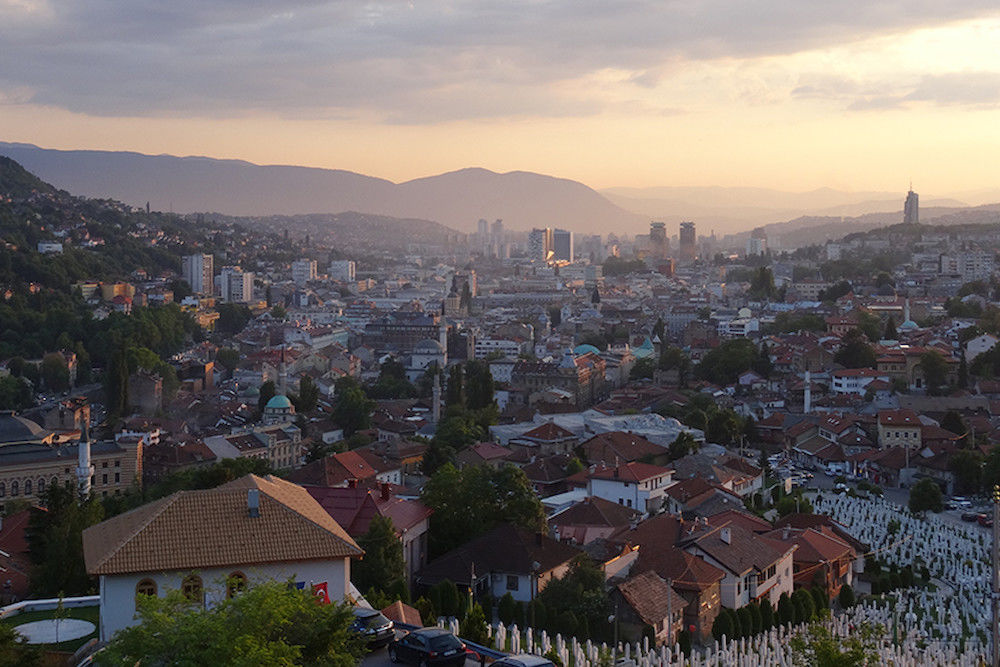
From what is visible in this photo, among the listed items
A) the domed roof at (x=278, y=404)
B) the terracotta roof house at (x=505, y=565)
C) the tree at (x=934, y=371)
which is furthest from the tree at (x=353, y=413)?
the terracotta roof house at (x=505, y=565)

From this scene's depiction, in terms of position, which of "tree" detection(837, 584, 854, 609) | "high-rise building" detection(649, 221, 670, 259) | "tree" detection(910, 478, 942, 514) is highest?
"high-rise building" detection(649, 221, 670, 259)

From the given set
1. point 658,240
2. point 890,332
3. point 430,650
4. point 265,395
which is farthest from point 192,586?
point 658,240

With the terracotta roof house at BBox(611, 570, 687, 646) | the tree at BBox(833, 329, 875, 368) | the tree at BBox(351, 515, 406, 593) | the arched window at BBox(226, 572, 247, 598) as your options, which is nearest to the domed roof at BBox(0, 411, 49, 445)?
the tree at BBox(351, 515, 406, 593)

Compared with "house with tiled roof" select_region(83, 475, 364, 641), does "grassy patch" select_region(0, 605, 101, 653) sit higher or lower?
lower

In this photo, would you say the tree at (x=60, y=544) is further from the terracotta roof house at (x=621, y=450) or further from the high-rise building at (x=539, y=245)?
the high-rise building at (x=539, y=245)

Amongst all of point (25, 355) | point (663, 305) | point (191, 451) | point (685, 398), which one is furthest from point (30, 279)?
point (663, 305)

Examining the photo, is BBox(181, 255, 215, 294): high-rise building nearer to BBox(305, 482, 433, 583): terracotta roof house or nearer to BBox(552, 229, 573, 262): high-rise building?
BBox(305, 482, 433, 583): terracotta roof house

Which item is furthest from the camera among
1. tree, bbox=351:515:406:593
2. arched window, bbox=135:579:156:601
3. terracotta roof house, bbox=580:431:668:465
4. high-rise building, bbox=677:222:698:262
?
high-rise building, bbox=677:222:698:262
